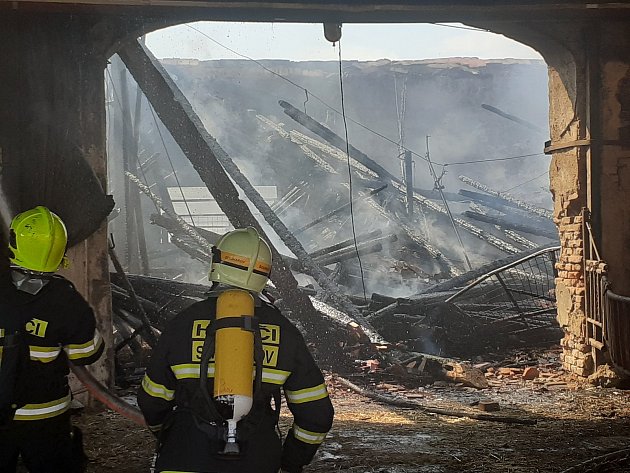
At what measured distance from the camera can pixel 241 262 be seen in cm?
281

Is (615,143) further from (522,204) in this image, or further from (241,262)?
(522,204)

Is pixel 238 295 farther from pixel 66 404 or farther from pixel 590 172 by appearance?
pixel 590 172

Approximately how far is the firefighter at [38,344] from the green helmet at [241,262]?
957mm

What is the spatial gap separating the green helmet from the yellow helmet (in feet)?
3.37

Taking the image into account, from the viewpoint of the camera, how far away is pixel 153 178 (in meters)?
21.1

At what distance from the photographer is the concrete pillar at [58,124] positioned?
6223 millimetres

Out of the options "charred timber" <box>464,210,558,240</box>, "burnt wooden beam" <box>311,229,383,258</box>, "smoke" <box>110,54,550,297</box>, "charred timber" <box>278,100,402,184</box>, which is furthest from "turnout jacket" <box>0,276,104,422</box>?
"smoke" <box>110,54,550,297</box>

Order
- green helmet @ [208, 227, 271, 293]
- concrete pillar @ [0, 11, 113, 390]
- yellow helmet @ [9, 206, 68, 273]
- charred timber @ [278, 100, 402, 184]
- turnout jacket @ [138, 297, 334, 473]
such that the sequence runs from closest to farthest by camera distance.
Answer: turnout jacket @ [138, 297, 334, 473] → green helmet @ [208, 227, 271, 293] → yellow helmet @ [9, 206, 68, 273] → concrete pillar @ [0, 11, 113, 390] → charred timber @ [278, 100, 402, 184]

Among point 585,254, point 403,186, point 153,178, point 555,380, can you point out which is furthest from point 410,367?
point 153,178

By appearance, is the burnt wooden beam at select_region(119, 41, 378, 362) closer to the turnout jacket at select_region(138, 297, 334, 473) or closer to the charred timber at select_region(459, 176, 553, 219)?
the turnout jacket at select_region(138, 297, 334, 473)

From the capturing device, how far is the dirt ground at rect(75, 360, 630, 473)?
526 cm

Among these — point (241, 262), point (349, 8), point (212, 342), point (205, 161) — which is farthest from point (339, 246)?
point (212, 342)

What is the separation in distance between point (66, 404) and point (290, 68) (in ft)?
74.9

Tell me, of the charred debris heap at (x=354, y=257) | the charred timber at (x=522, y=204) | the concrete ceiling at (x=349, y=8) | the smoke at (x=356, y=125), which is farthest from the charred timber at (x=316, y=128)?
the concrete ceiling at (x=349, y=8)
